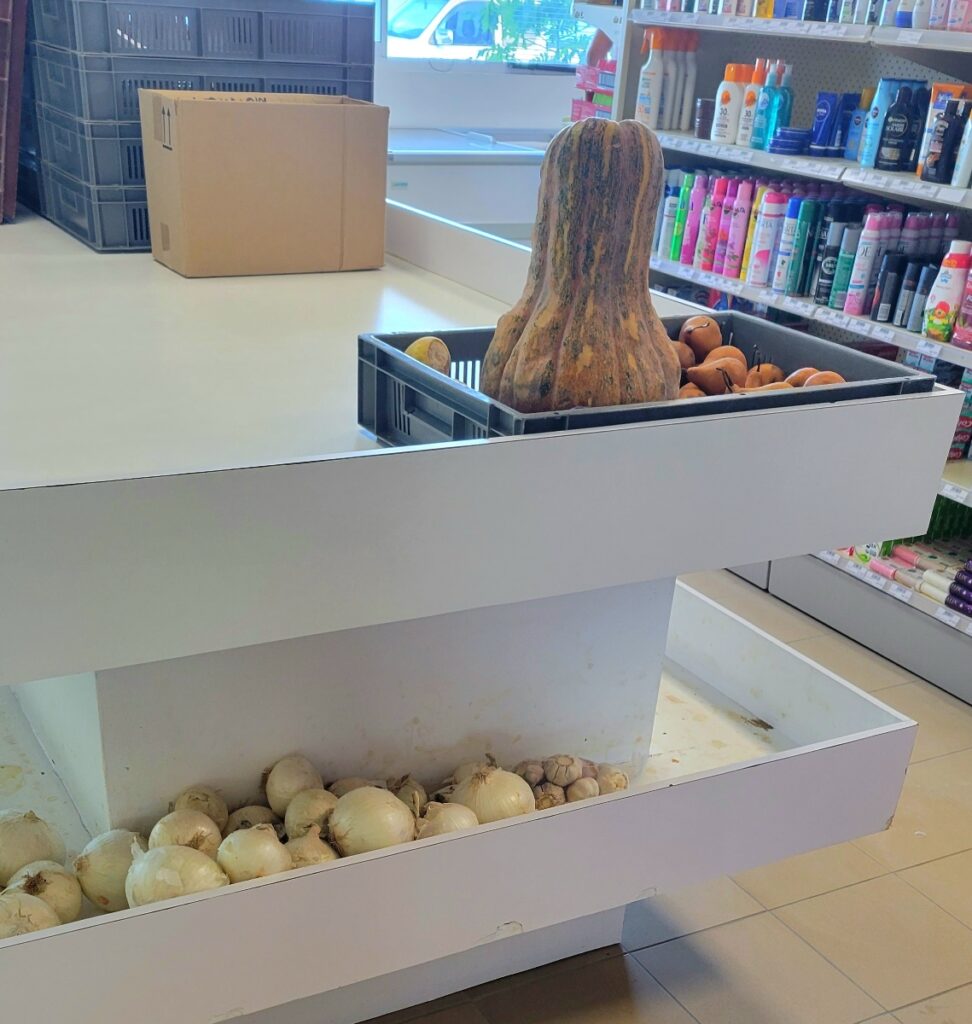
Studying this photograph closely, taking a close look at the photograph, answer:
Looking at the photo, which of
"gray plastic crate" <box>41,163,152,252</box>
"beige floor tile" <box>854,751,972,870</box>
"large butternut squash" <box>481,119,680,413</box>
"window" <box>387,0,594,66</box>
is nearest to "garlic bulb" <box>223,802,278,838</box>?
"large butternut squash" <box>481,119,680,413</box>

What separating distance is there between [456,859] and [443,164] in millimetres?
3905

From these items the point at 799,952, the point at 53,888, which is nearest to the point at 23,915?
the point at 53,888

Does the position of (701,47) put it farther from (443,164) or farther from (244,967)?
(244,967)

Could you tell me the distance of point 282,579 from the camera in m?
1.00

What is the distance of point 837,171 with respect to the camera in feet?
9.19

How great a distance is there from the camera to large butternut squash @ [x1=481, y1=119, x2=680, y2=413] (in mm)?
1140

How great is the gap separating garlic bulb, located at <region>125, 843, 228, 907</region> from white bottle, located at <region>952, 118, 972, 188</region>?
2224mm

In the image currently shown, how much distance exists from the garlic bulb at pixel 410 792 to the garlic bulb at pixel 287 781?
0.11 metres

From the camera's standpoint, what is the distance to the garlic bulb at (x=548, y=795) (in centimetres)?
145

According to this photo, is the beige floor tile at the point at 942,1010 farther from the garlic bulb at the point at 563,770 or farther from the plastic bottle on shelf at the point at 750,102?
the plastic bottle on shelf at the point at 750,102

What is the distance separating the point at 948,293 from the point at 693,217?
940mm

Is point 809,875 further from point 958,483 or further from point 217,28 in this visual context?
point 217,28

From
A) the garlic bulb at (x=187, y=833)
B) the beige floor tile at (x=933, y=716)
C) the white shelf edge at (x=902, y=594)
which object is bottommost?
the beige floor tile at (x=933, y=716)

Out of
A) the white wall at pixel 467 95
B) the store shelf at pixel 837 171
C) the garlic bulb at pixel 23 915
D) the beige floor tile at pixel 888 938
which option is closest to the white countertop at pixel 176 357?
the garlic bulb at pixel 23 915
